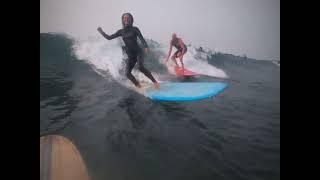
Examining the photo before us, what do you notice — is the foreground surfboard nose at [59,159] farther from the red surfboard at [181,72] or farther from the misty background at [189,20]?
the red surfboard at [181,72]

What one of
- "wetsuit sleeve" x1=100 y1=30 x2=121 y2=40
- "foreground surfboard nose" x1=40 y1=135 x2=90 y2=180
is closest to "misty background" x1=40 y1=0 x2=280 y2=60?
"wetsuit sleeve" x1=100 y1=30 x2=121 y2=40

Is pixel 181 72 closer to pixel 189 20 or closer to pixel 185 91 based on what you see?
pixel 185 91

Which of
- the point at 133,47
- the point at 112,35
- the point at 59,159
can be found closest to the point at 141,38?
the point at 133,47

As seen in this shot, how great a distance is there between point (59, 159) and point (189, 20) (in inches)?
Result: 50.0

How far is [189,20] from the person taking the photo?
245 cm

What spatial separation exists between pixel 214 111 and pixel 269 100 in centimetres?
40

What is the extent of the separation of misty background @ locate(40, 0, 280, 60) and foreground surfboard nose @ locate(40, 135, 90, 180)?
2.34 ft

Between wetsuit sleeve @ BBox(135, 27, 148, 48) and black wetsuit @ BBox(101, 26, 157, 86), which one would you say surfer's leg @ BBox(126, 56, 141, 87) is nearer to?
black wetsuit @ BBox(101, 26, 157, 86)

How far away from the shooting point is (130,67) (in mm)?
2398

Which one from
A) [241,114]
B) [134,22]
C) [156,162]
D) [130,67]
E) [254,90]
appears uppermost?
[134,22]

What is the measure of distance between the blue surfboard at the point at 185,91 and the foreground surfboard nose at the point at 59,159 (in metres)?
0.62

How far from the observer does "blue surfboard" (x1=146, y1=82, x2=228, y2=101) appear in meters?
2.38
